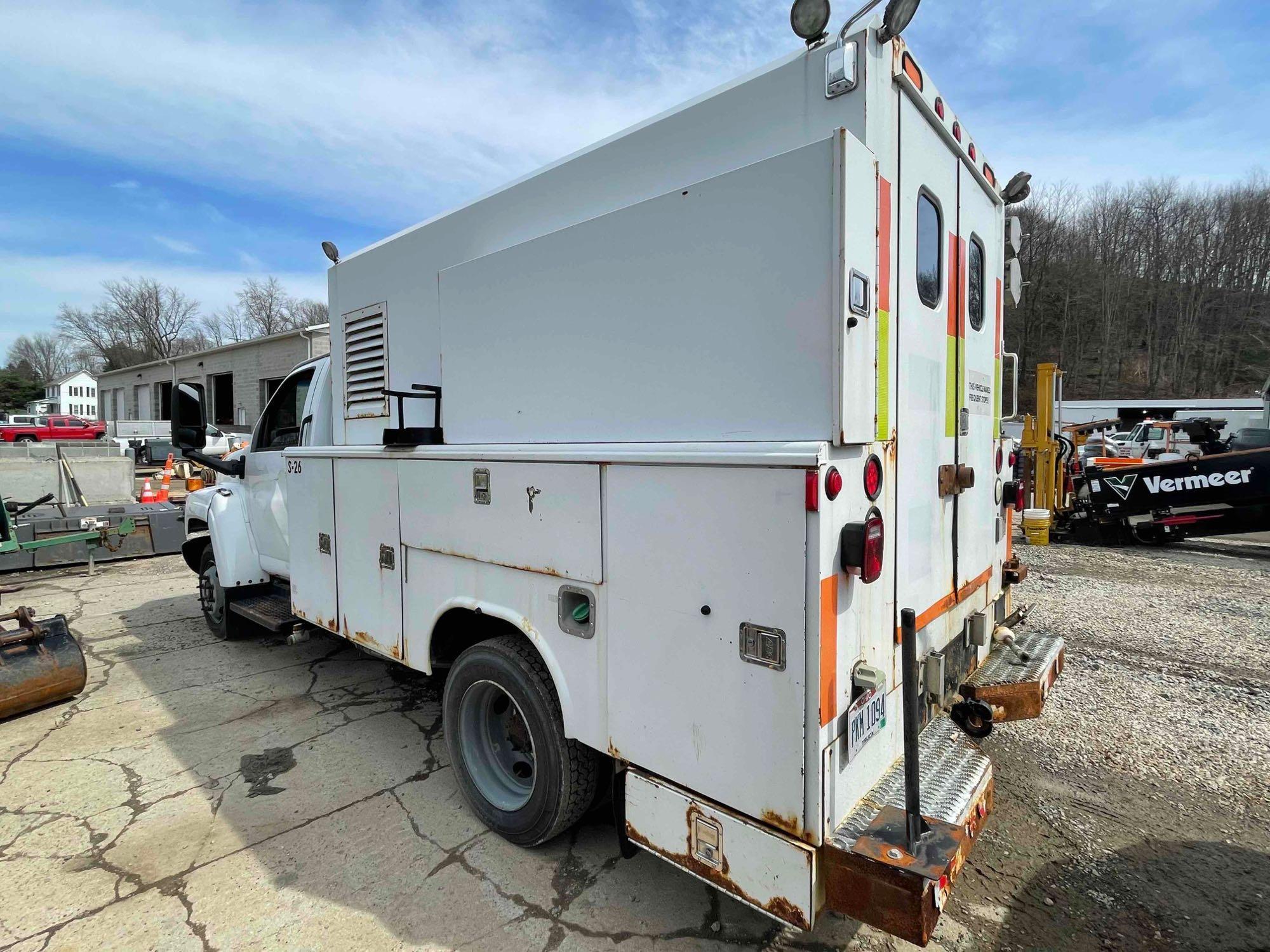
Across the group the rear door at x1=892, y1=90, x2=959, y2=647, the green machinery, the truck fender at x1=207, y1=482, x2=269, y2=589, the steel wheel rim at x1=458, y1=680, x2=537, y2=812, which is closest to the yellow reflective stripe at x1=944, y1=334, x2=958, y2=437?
the rear door at x1=892, y1=90, x2=959, y2=647

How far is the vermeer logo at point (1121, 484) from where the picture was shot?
966 centimetres

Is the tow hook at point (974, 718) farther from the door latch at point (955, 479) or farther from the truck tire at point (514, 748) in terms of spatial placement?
the truck tire at point (514, 748)

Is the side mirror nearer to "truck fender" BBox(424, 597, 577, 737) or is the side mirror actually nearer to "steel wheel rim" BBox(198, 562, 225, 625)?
"steel wheel rim" BBox(198, 562, 225, 625)

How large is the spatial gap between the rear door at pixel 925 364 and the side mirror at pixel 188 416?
435 cm

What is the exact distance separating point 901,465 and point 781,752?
107cm

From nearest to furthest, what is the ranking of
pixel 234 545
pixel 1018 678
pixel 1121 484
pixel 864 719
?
pixel 864 719
pixel 1018 678
pixel 234 545
pixel 1121 484

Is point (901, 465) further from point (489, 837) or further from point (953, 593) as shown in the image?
point (489, 837)

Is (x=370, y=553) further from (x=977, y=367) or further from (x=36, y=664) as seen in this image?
(x=977, y=367)

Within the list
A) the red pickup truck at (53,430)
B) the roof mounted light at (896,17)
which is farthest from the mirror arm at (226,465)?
the red pickup truck at (53,430)

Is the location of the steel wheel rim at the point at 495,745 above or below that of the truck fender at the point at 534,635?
below

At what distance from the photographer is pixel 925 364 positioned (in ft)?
8.48

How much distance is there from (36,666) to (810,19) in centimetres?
575

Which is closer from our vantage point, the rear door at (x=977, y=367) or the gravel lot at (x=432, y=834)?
the gravel lot at (x=432, y=834)

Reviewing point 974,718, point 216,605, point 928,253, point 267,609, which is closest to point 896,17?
point 928,253
